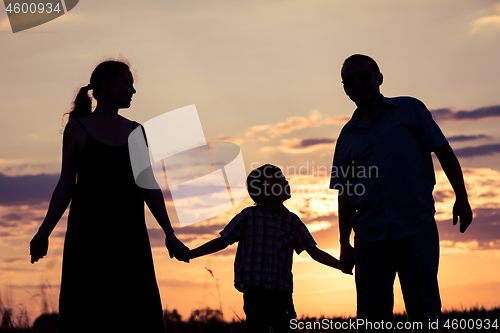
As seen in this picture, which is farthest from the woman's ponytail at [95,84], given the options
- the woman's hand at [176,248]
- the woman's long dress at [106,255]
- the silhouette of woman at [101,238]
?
Answer: the woman's hand at [176,248]

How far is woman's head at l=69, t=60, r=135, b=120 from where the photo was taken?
410 cm

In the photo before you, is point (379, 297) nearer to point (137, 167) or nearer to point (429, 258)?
point (429, 258)

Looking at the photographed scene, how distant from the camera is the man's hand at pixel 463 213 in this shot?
3.89 metres

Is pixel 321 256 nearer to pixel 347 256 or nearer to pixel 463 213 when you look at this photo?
pixel 347 256

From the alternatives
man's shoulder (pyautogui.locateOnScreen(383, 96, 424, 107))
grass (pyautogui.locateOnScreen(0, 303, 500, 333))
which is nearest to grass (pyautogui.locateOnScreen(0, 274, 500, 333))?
grass (pyautogui.locateOnScreen(0, 303, 500, 333))

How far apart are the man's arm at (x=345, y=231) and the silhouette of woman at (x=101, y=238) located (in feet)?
5.24

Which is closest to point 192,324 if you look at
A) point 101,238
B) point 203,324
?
point 203,324

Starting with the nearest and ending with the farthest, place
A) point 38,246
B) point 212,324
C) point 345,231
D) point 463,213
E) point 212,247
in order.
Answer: point 38,246, point 463,213, point 345,231, point 212,247, point 212,324

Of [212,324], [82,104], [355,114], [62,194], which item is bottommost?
[212,324]

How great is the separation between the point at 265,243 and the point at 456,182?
1.67 meters

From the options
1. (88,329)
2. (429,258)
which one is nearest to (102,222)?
(88,329)

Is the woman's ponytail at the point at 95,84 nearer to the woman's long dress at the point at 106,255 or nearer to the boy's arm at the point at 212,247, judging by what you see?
the woman's long dress at the point at 106,255

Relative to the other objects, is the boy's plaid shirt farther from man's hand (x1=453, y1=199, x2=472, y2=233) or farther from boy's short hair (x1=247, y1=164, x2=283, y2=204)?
man's hand (x1=453, y1=199, x2=472, y2=233)

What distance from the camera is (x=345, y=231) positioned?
4473mm
